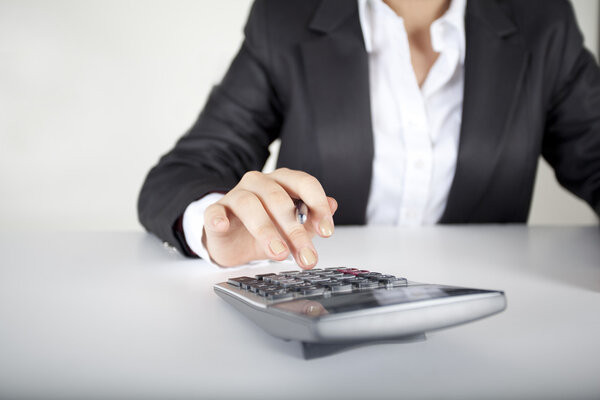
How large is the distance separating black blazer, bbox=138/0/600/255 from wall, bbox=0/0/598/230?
5.72ft

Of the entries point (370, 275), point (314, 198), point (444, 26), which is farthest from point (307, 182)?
point (444, 26)

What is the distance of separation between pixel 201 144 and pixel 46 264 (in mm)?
406

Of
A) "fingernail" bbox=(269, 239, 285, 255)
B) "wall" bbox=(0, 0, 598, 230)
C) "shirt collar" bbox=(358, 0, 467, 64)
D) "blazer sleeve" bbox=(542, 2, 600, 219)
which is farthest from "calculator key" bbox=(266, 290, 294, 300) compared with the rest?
"wall" bbox=(0, 0, 598, 230)

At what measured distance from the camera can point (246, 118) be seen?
100 cm

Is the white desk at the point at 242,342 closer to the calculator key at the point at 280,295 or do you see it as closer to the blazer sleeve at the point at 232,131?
the calculator key at the point at 280,295

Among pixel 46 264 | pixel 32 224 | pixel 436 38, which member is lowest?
pixel 32 224

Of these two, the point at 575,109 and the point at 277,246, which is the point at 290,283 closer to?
the point at 277,246

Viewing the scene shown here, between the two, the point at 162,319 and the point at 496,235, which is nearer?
the point at 162,319

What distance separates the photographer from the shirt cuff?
55cm

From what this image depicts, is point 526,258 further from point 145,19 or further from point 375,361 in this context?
point 145,19

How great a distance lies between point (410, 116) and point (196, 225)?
536mm

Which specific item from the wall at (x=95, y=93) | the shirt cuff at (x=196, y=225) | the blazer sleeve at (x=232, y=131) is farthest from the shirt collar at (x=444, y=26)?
the wall at (x=95, y=93)

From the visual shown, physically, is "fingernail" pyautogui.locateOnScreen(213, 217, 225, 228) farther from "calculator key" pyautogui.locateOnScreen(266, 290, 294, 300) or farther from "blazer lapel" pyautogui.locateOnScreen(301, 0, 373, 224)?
"blazer lapel" pyautogui.locateOnScreen(301, 0, 373, 224)

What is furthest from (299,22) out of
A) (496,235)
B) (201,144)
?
(496,235)
